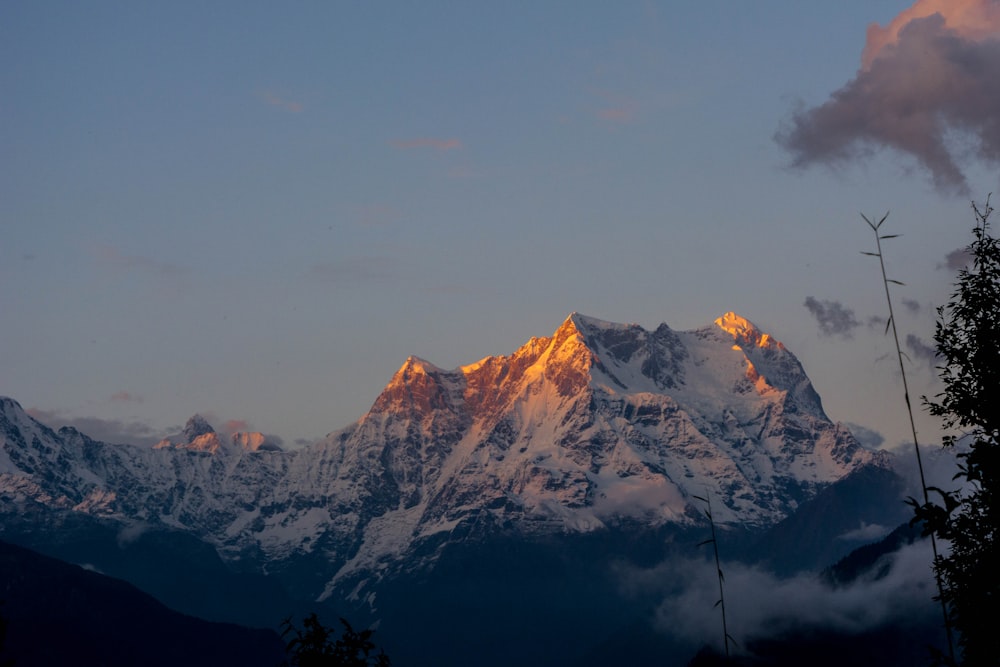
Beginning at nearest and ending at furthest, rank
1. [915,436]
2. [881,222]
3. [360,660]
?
[915,436] < [881,222] < [360,660]

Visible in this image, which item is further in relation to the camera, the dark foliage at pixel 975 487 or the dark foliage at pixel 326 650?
the dark foliage at pixel 326 650

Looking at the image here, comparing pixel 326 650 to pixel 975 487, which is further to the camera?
pixel 326 650

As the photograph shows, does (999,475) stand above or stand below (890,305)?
below

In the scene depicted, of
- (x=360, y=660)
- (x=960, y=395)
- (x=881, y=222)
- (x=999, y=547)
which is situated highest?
(x=881, y=222)

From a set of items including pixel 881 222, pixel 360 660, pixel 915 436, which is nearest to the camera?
pixel 915 436

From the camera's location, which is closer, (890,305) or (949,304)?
(890,305)

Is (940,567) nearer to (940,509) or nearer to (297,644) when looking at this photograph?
(940,509)

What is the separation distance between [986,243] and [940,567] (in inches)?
350

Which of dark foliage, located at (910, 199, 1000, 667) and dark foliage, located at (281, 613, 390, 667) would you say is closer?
dark foliage, located at (910, 199, 1000, 667)

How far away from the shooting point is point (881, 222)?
131ft

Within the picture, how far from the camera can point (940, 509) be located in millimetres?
37781

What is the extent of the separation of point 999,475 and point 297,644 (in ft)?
93.1

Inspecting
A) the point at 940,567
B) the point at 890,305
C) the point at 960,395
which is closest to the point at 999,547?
the point at 940,567

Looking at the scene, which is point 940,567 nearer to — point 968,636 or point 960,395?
point 968,636
